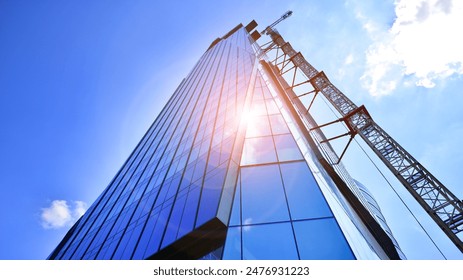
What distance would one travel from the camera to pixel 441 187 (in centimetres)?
2130

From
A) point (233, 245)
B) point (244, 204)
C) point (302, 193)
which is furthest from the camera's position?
point (244, 204)

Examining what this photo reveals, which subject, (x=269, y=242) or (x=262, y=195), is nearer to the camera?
(x=269, y=242)

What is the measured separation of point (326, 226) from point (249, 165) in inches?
222

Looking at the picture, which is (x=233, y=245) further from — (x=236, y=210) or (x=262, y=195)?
(x=262, y=195)

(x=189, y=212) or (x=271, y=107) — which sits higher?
(x=271, y=107)

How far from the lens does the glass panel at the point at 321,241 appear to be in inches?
Result: 362

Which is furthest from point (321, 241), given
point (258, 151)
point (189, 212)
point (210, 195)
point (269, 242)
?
point (189, 212)

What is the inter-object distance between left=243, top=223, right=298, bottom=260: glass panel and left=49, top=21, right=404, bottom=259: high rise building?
1.5 inches

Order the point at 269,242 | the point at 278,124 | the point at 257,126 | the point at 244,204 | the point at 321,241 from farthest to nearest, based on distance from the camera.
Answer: the point at 257,126
the point at 278,124
the point at 244,204
the point at 269,242
the point at 321,241

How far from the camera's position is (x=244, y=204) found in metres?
12.2

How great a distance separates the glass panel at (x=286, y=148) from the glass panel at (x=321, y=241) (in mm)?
4512

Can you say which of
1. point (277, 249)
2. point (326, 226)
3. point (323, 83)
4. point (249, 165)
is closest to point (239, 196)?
point (249, 165)

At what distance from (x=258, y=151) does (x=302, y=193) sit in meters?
4.28

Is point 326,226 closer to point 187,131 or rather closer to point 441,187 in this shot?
point 441,187
